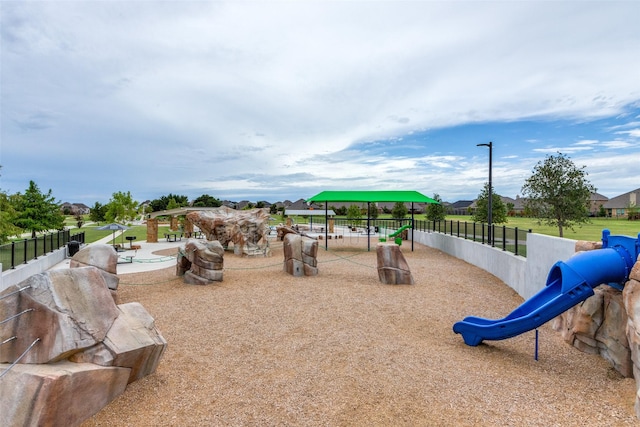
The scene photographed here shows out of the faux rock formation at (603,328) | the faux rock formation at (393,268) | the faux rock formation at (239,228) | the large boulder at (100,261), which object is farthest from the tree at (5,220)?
the faux rock formation at (603,328)

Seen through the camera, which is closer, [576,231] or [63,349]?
[63,349]

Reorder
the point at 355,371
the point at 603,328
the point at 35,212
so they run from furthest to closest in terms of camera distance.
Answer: the point at 35,212 < the point at 603,328 < the point at 355,371

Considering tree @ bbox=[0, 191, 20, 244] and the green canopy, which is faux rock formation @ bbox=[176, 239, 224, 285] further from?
tree @ bbox=[0, 191, 20, 244]

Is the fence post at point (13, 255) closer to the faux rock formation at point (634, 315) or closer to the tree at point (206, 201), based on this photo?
the faux rock formation at point (634, 315)

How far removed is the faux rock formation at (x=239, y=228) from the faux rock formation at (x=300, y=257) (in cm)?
572

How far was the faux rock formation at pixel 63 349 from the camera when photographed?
3777 mm

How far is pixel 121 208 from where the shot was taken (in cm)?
3406

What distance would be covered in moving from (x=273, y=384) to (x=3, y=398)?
114 inches

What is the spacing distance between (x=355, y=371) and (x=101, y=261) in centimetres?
674

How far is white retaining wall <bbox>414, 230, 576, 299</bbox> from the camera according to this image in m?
8.55

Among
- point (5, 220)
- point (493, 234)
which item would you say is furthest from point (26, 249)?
point (493, 234)

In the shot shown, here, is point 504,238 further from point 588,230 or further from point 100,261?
point 588,230

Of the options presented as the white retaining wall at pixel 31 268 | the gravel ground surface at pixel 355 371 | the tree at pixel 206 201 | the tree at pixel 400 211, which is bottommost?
the gravel ground surface at pixel 355 371

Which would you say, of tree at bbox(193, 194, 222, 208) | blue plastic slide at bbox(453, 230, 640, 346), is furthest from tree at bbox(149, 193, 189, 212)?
blue plastic slide at bbox(453, 230, 640, 346)
